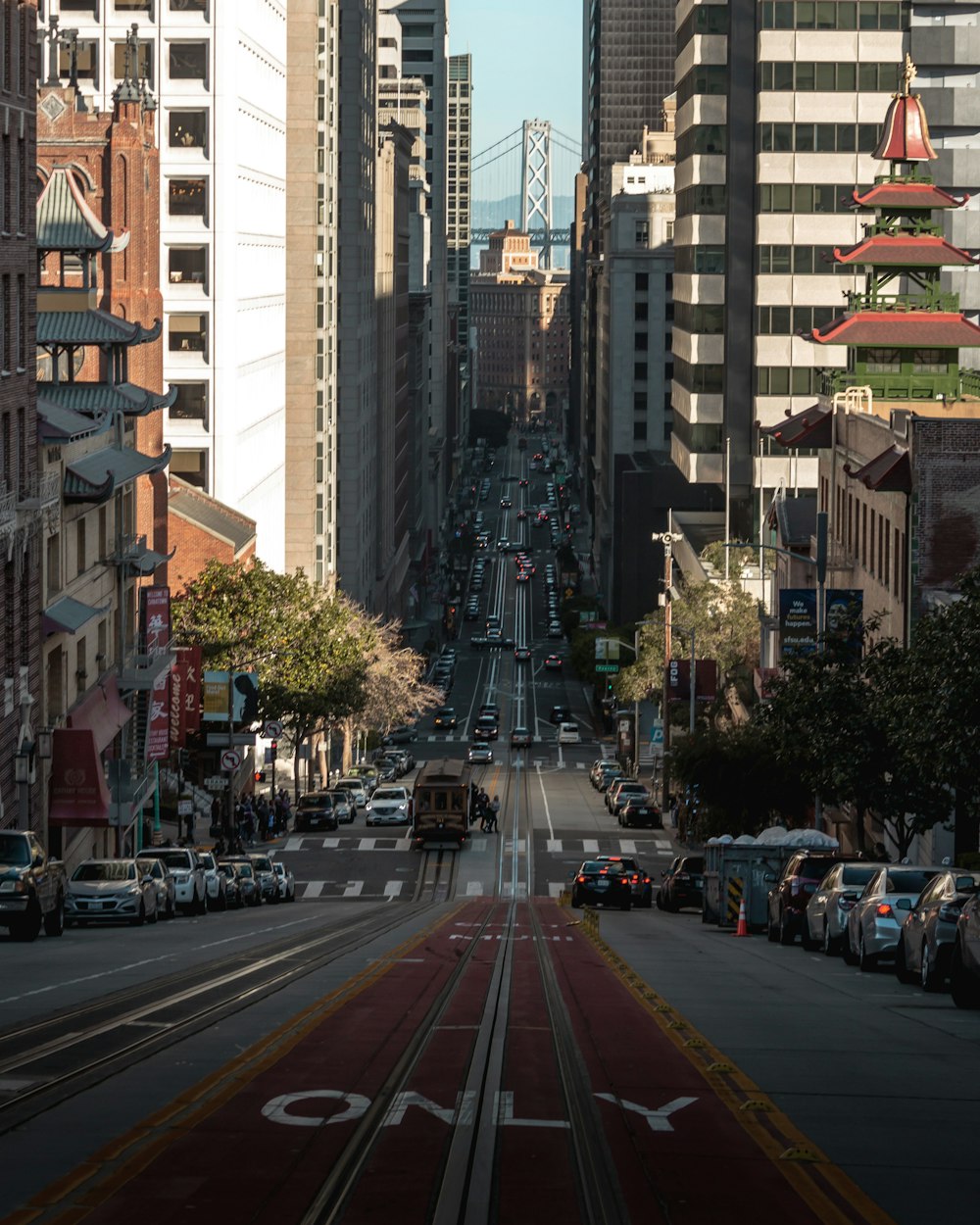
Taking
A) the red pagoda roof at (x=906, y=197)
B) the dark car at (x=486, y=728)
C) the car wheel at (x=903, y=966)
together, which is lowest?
the car wheel at (x=903, y=966)

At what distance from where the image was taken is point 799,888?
3491 centimetres

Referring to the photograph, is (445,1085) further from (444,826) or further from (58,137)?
(58,137)

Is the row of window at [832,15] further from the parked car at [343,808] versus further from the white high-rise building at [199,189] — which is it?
the parked car at [343,808]

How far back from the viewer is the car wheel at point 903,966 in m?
25.3

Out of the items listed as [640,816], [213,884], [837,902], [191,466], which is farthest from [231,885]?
[191,466]

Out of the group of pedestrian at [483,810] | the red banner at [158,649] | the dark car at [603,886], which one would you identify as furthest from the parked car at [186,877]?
Answer: the group of pedestrian at [483,810]

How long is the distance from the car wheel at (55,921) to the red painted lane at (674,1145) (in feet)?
56.7

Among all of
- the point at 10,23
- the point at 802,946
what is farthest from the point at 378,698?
the point at 802,946

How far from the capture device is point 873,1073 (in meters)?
16.2

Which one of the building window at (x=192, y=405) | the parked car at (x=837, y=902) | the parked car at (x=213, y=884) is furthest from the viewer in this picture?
the building window at (x=192, y=405)

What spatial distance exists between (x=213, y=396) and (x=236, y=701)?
23.9 m

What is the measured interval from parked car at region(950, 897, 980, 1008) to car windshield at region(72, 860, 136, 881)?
20491 mm

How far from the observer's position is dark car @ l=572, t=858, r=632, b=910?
5238 centimetres

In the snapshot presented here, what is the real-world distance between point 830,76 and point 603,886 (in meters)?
62.0
